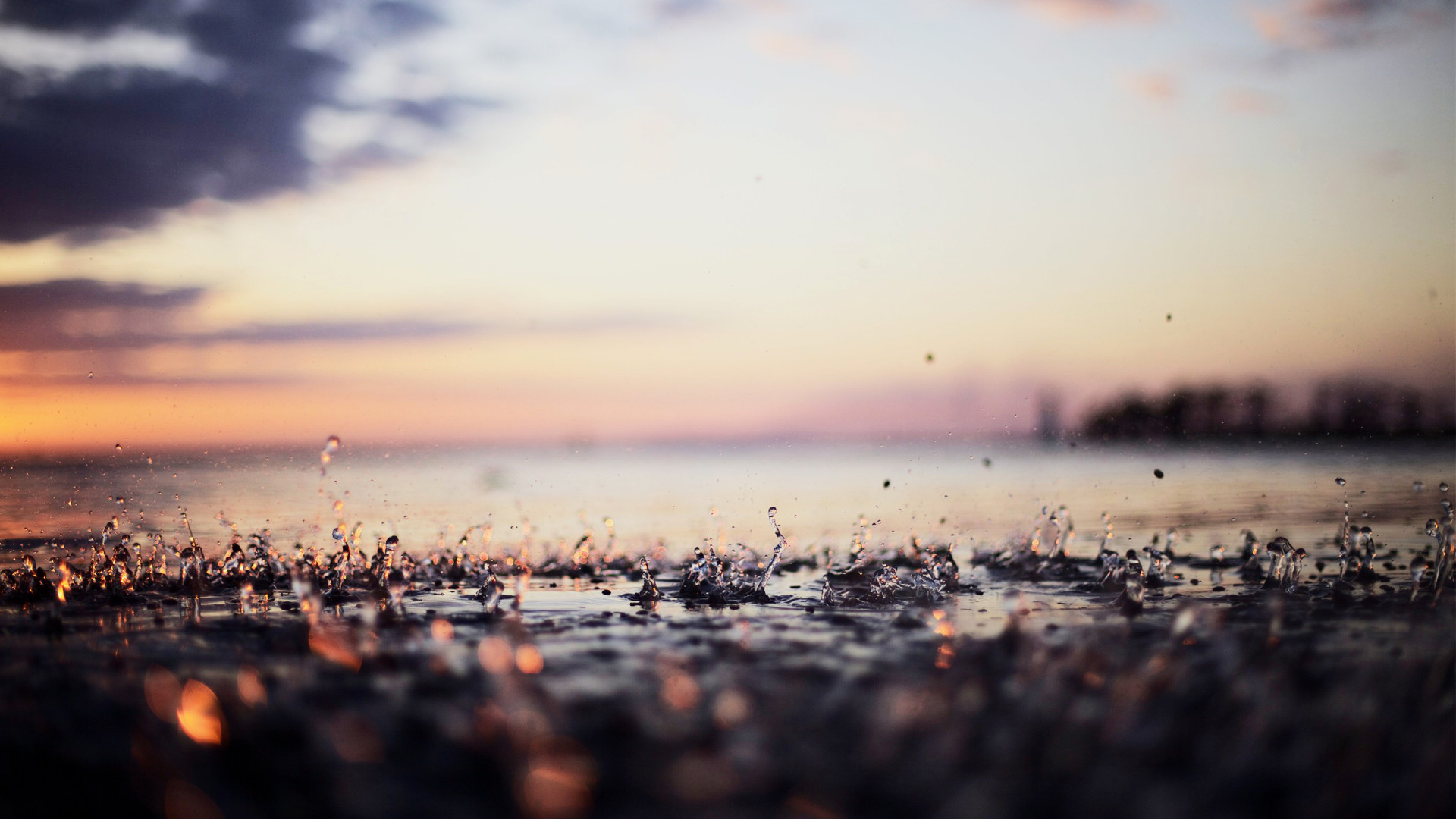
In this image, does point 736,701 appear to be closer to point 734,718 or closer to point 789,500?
point 734,718

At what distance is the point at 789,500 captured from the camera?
68.5 feet

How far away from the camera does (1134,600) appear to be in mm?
7680

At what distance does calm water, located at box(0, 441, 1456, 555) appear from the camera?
13727mm

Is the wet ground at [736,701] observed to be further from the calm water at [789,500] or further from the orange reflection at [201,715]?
the calm water at [789,500]

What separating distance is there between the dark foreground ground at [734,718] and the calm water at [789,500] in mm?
5981

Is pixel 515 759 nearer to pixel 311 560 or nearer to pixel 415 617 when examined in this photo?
pixel 415 617

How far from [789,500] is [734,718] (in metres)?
16.8

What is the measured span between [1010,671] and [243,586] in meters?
7.79

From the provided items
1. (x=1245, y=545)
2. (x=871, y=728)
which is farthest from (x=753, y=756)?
(x=1245, y=545)

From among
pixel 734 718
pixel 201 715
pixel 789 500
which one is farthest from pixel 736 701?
pixel 789 500

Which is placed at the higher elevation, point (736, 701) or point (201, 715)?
point (201, 715)

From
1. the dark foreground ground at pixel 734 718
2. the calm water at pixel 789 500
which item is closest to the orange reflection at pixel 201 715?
the dark foreground ground at pixel 734 718

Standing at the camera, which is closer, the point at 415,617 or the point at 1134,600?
the point at 415,617

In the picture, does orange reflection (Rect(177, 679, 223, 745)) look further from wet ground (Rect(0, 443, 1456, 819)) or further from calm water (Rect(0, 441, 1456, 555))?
calm water (Rect(0, 441, 1456, 555))
